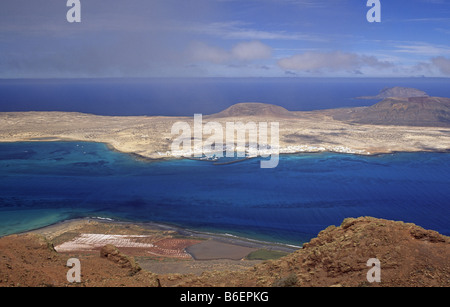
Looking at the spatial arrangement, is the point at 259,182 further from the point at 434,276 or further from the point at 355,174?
the point at 434,276

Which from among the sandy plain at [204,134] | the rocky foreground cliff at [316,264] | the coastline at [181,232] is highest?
the sandy plain at [204,134]

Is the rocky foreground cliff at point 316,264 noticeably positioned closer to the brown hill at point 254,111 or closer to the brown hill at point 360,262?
the brown hill at point 360,262

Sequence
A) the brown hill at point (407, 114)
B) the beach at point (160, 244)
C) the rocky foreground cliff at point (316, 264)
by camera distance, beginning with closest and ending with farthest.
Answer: the rocky foreground cliff at point (316, 264) < the beach at point (160, 244) < the brown hill at point (407, 114)

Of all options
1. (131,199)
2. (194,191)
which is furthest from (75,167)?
(194,191)

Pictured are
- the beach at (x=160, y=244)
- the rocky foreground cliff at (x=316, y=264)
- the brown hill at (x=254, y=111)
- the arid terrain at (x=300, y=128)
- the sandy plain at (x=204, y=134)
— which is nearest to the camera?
the rocky foreground cliff at (x=316, y=264)

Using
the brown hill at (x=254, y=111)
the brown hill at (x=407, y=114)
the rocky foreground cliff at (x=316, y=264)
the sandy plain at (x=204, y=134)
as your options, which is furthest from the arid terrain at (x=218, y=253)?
the brown hill at (x=254, y=111)
